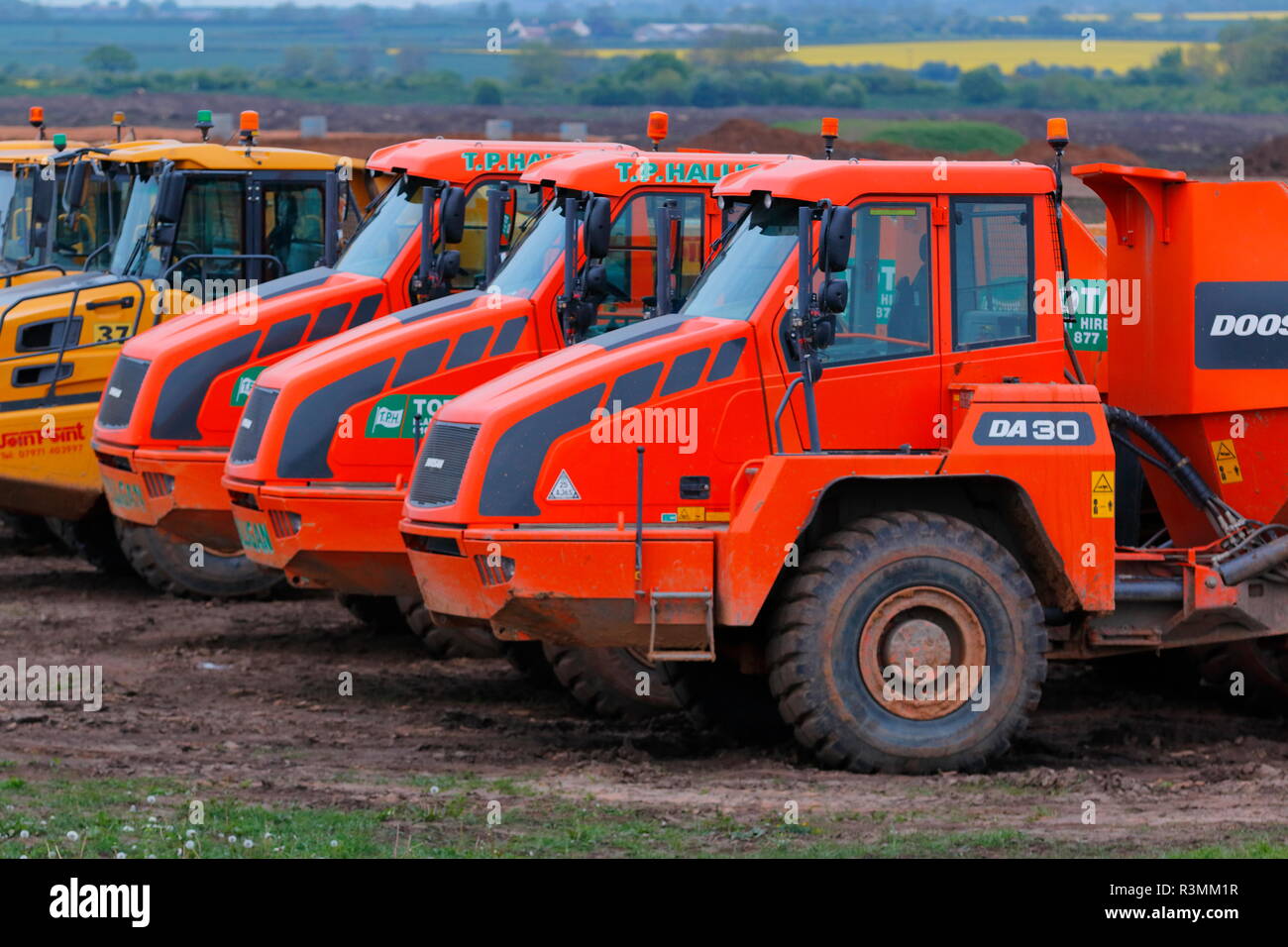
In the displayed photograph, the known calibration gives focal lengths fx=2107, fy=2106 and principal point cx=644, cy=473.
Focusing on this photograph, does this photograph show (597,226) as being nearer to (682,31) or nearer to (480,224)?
(480,224)

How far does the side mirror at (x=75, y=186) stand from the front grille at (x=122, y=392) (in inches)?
154

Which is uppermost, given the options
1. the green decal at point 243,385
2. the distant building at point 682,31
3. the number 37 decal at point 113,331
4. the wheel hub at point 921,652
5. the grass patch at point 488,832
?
the distant building at point 682,31

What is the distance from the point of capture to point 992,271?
10.4 meters

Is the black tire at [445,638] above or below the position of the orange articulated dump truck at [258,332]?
below

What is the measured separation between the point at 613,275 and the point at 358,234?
288 cm

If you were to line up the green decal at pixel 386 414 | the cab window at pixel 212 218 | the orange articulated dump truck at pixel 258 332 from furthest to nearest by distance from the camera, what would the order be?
1. the cab window at pixel 212 218
2. the orange articulated dump truck at pixel 258 332
3. the green decal at pixel 386 414

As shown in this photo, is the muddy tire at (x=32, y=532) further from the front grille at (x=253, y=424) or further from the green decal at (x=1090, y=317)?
the green decal at (x=1090, y=317)

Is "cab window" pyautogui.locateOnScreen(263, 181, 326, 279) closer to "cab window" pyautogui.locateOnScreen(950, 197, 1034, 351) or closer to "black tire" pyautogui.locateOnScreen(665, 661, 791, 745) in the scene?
"black tire" pyautogui.locateOnScreen(665, 661, 791, 745)

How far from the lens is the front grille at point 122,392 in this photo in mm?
13930

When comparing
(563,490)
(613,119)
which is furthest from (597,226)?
(613,119)

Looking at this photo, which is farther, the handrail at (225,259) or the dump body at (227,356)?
the handrail at (225,259)

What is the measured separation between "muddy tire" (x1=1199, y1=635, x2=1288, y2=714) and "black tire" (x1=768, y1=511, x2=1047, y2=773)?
2293 millimetres

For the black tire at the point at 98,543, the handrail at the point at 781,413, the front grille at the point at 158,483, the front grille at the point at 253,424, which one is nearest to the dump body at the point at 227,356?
the front grille at the point at 158,483

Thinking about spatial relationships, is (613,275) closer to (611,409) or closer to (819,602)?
(611,409)
